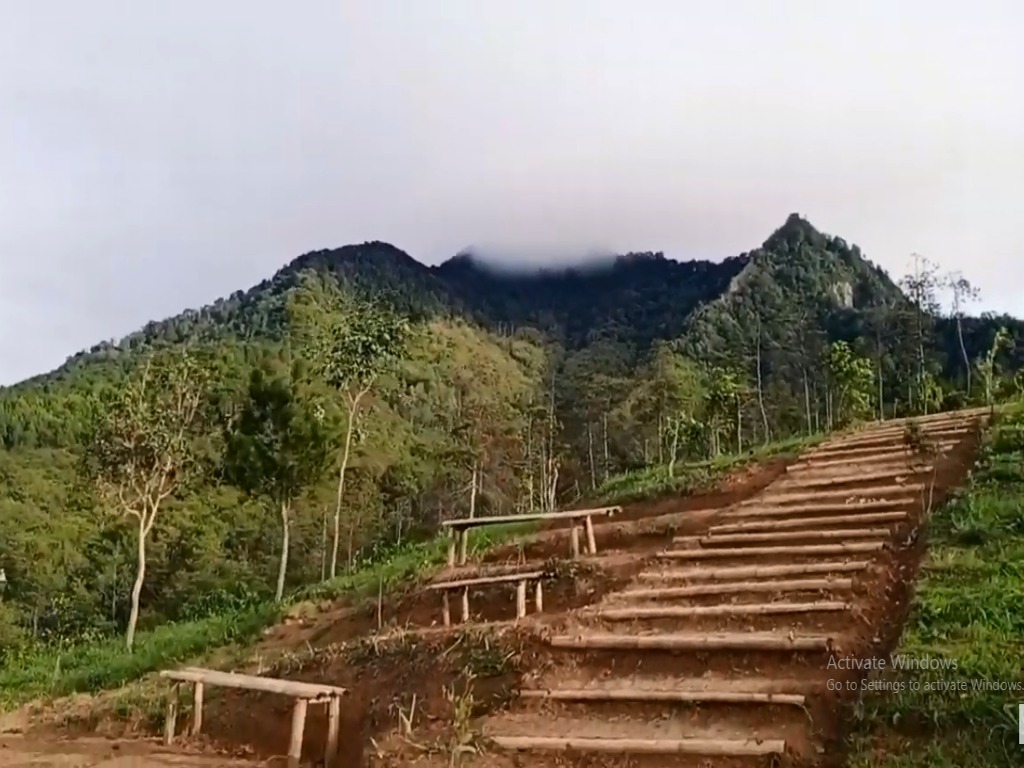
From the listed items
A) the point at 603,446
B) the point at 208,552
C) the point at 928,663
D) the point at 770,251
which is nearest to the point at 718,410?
the point at 603,446

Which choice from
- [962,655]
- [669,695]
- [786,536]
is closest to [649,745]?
[669,695]

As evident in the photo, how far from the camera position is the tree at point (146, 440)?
19359 millimetres

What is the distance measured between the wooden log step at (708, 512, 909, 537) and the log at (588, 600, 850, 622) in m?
2.45

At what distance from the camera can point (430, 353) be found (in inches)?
2849

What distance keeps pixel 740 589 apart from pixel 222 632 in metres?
11.3

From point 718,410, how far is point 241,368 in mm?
33287

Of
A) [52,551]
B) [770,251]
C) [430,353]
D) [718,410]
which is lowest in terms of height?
[52,551]

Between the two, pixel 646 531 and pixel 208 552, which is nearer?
pixel 646 531

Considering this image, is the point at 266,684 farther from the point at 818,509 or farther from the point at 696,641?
the point at 818,509

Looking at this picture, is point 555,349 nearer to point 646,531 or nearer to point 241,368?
point 241,368

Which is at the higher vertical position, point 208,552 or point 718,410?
point 718,410

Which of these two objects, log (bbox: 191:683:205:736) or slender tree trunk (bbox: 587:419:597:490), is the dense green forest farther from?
log (bbox: 191:683:205:736)

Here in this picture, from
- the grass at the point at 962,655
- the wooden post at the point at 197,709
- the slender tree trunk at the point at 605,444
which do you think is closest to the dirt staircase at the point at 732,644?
the grass at the point at 962,655

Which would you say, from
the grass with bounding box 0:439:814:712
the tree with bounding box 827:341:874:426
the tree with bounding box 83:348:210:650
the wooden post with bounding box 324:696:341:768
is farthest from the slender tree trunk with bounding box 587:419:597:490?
the wooden post with bounding box 324:696:341:768
